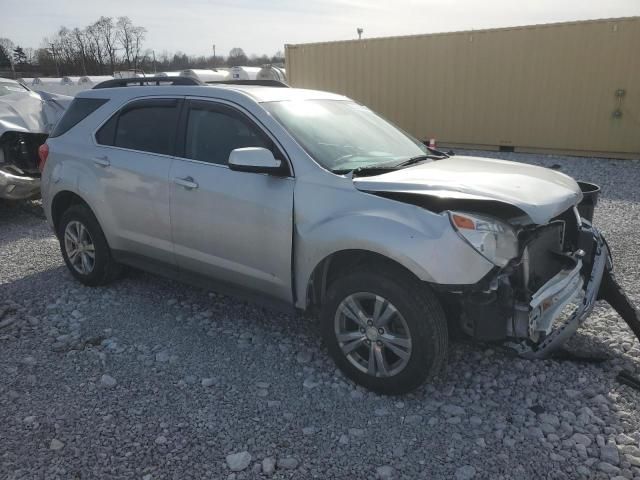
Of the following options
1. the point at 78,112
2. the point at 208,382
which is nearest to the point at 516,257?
the point at 208,382

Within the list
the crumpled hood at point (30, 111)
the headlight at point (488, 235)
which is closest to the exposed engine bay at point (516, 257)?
the headlight at point (488, 235)

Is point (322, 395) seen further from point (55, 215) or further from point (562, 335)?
point (55, 215)

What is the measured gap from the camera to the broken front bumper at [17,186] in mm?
6359

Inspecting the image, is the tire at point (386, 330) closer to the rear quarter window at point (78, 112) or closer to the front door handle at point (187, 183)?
the front door handle at point (187, 183)

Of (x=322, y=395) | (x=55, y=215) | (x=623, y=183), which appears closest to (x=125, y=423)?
(x=322, y=395)

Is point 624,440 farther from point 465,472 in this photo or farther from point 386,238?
point 386,238

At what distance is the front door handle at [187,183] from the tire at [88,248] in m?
1.19

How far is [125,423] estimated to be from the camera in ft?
9.07

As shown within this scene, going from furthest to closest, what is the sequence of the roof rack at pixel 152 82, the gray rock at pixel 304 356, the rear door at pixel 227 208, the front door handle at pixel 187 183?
1. the roof rack at pixel 152 82
2. the front door handle at pixel 187 183
3. the gray rock at pixel 304 356
4. the rear door at pixel 227 208

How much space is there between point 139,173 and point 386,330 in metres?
2.26

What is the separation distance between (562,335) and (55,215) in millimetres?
4335

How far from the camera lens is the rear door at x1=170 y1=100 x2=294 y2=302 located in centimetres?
317

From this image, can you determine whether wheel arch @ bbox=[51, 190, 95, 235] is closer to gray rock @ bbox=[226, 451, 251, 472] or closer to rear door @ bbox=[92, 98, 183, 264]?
rear door @ bbox=[92, 98, 183, 264]

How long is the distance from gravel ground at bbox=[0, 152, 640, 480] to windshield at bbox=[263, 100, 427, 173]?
133 centimetres
